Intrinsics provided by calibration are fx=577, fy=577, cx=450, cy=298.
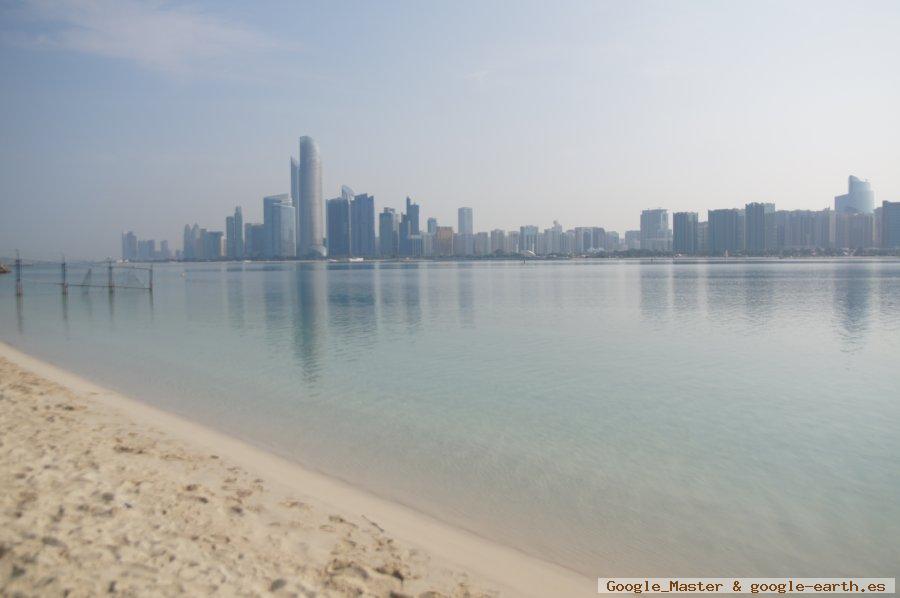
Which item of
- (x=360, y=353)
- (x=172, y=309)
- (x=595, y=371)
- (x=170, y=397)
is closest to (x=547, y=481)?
(x=595, y=371)

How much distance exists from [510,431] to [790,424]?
6.18 metres

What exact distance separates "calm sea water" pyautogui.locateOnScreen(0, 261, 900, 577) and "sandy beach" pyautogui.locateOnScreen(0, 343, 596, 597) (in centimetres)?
87

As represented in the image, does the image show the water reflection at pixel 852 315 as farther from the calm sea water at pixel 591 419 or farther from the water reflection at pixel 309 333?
the water reflection at pixel 309 333

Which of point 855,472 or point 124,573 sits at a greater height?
point 124,573

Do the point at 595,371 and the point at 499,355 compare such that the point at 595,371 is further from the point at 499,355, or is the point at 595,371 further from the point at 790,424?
the point at 790,424

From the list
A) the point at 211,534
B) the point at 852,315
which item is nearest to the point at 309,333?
the point at 211,534

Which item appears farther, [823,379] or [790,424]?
[823,379]

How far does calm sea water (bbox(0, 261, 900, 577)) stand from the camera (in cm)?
764

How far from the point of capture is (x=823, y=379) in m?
17.1

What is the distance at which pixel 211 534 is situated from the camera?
20.9 ft

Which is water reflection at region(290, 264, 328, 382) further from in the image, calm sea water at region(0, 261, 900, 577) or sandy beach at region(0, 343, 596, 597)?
sandy beach at region(0, 343, 596, 597)

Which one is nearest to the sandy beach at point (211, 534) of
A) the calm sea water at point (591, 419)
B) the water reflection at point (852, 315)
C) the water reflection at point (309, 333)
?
the calm sea water at point (591, 419)

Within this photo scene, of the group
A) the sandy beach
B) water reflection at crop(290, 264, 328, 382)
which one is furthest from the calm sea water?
the sandy beach

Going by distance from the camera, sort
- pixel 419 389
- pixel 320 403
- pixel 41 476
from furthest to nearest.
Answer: pixel 419 389 → pixel 320 403 → pixel 41 476
